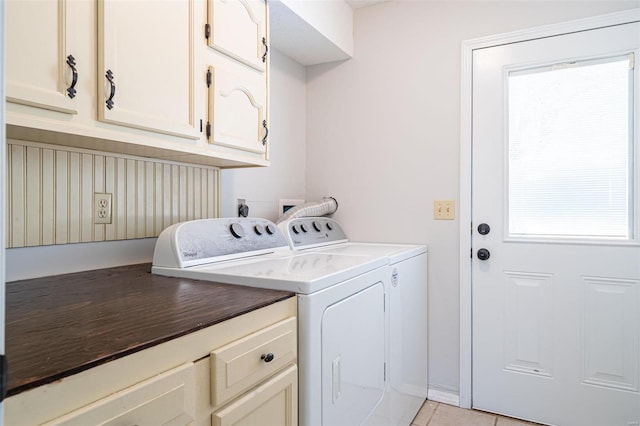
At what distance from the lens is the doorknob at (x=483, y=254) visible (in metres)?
2.20

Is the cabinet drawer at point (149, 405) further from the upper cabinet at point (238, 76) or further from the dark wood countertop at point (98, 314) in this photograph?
the upper cabinet at point (238, 76)

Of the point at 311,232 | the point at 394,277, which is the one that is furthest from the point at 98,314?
the point at 311,232

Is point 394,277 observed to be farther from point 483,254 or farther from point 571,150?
point 571,150

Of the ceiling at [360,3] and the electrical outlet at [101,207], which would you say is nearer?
the electrical outlet at [101,207]


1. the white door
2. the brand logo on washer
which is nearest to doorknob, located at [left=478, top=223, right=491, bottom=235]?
the white door

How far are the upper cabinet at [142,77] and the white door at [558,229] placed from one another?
133 centimetres

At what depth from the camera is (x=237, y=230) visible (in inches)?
67.6

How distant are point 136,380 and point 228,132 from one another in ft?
3.60

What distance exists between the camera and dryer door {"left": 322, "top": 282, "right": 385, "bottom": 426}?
4.09ft

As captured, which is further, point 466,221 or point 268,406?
point 466,221

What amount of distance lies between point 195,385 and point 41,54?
35.8 inches

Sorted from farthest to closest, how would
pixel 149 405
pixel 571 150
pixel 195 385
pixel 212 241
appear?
pixel 571 150, pixel 212 241, pixel 195 385, pixel 149 405

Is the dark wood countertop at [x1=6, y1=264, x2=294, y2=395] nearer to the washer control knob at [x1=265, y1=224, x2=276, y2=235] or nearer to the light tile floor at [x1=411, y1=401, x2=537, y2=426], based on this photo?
the washer control knob at [x1=265, y1=224, x2=276, y2=235]

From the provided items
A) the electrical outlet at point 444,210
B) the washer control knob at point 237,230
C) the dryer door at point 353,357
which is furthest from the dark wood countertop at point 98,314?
the electrical outlet at point 444,210
